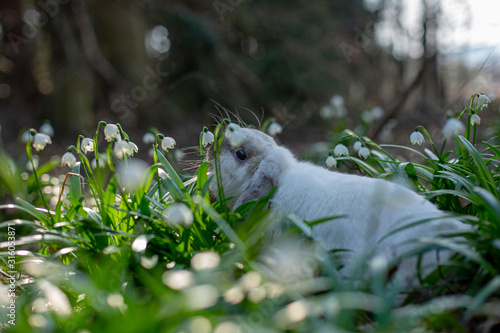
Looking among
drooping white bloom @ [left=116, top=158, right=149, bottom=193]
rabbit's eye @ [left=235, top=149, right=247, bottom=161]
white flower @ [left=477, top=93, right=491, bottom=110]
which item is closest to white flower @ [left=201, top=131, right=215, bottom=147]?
rabbit's eye @ [left=235, top=149, right=247, bottom=161]

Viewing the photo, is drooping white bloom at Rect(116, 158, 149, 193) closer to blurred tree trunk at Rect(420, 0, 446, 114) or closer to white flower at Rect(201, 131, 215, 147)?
white flower at Rect(201, 131, 215, 147)

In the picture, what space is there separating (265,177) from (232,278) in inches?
35.8

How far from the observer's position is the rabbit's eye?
325 cm

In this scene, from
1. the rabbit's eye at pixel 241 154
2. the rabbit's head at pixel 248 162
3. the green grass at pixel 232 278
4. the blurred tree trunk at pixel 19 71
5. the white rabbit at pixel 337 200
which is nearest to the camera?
the green grass at pixel 232 278

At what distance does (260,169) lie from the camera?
3.05 meters

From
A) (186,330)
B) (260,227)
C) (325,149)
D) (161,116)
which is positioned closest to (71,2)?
(161,116)

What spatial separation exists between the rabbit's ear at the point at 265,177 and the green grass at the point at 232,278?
0.15 m

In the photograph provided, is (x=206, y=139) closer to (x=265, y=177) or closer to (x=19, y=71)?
(x=265, y=177)

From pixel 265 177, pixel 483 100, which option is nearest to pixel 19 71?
pixel 265 177

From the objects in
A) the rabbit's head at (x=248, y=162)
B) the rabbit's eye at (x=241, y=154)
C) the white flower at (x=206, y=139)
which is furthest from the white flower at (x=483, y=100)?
the white flower at (x=206, y=139)

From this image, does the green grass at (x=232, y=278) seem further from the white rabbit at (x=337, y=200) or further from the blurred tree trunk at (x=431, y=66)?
the blurred tree trunk at (x=431, y=66)

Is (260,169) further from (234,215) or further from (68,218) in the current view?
(68,218)

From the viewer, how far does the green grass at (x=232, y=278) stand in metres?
1.71

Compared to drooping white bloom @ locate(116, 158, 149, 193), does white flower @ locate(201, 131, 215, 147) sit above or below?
above
